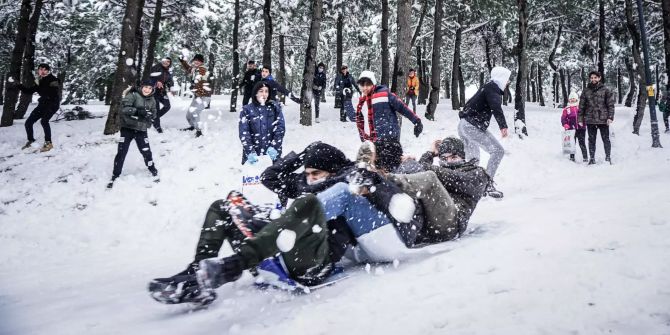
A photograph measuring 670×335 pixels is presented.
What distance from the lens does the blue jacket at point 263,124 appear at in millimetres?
7344

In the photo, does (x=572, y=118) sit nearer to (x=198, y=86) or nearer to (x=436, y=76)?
(x=436, y=76)

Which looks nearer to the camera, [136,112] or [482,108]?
[482,108]

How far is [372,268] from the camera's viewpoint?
360 cm

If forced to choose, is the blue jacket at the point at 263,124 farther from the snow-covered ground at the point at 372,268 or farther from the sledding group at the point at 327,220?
the sledding group at the point at 327,220

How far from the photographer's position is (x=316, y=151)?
138 inches

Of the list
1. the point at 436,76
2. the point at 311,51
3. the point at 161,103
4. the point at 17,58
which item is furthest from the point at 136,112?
the point at 436,76

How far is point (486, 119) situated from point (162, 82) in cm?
994

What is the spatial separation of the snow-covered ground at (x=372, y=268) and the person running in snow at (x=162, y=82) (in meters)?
4.24

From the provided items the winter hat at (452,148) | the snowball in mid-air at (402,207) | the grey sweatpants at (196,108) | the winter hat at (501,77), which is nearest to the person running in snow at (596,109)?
the winter hat at (501,77)

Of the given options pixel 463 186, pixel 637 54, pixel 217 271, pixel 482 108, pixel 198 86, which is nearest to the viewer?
pixel 217 271

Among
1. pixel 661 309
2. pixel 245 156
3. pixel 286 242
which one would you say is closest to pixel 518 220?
pixel 661 309

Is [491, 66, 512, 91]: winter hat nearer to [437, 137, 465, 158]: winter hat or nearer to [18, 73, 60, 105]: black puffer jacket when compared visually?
[437, 137, 465, 158]: winter hat

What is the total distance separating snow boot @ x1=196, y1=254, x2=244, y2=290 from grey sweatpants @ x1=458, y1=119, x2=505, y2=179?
511cm

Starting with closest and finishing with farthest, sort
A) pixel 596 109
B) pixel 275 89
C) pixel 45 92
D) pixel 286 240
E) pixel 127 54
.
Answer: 1. pixel 286 240
2. pixel 596 109
3. pixel 45 92
4. pixel 127 54
5. pixel 275 89
